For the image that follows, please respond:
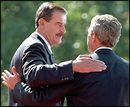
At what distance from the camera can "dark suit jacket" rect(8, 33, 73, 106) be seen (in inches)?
159

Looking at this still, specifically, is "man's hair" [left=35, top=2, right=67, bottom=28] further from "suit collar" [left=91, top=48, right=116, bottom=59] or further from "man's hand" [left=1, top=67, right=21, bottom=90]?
"suit collar" [left=91, top=48, right=116, bottom=59]

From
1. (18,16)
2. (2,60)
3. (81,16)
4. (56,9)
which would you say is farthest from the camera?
(81,16)

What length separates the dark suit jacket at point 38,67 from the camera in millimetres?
4051

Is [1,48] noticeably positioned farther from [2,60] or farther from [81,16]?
[81,16]

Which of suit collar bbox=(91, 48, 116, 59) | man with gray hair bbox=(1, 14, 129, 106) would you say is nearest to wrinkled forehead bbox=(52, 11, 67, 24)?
man with gray hair bbox=(1, 14, 129, 106)

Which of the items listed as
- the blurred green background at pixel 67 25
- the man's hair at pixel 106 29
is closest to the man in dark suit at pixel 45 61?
the man's hair at pixel 106 29

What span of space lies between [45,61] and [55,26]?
70 cm

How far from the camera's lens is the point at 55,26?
4895 millimetres

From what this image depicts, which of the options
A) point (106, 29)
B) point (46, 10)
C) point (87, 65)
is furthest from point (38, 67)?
point (46, 10)

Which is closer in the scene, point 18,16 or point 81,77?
point 81,77

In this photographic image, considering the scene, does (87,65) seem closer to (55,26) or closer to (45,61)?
(45,61)

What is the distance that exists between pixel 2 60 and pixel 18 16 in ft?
12.7

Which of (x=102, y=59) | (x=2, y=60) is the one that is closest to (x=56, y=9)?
(x=102, y=59)

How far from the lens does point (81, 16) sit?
98.1 ft
